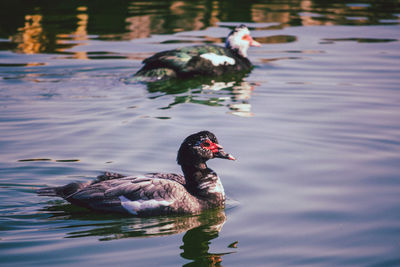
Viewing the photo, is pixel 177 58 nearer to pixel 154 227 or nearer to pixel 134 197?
pixel 134 197

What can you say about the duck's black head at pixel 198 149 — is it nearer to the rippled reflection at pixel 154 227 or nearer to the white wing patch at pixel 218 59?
the rippled reflection at pixel 154 227

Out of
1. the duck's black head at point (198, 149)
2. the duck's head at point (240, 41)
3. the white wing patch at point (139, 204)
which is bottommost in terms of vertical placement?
the white wing patch at point (139, 204)

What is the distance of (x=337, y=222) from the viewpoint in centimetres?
703

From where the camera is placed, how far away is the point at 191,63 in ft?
45.1

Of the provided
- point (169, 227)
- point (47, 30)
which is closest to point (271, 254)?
point (169, 227)

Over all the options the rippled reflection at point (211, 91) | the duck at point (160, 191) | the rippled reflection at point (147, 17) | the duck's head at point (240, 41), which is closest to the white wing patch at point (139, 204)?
the duck at point (160, 191)

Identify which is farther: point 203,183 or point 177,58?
point 177,58

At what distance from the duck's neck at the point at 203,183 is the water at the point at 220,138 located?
0.71ft

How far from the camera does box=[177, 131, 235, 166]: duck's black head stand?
7.51 meters

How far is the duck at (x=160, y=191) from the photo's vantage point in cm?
726

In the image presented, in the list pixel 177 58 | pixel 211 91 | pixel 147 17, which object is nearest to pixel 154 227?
pixel 211 91

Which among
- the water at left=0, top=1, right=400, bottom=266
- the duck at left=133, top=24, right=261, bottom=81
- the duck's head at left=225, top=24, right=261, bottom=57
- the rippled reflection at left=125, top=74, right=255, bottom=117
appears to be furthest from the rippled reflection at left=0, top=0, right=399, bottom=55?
the rippled reflection at left=125, top=74, right=255, bottom=117

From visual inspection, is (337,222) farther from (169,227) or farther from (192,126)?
(192,126)

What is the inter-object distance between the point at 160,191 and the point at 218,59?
7.21 m
